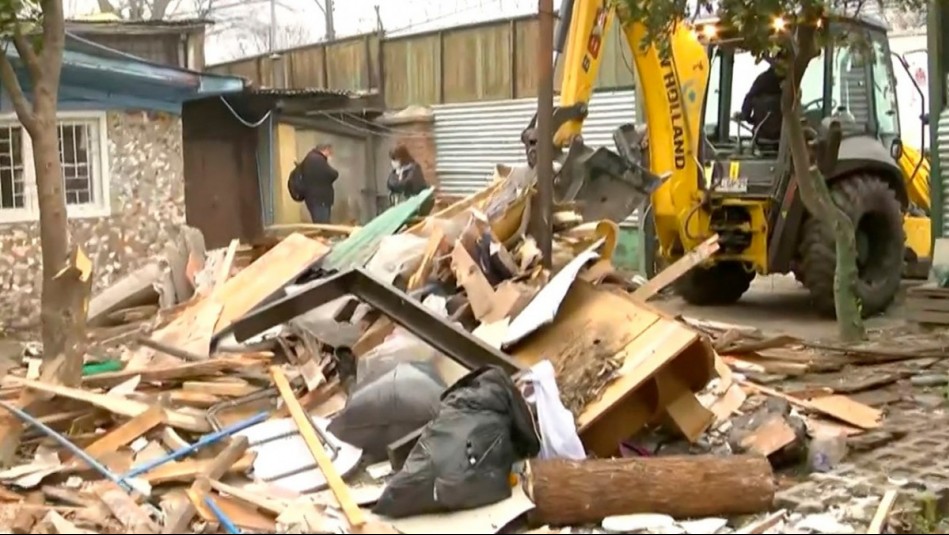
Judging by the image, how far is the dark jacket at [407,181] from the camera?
675 inches

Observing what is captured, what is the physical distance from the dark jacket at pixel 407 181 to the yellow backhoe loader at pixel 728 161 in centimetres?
469

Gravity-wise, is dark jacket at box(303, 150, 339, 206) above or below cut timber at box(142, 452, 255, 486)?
above

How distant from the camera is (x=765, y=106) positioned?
40.2 ft

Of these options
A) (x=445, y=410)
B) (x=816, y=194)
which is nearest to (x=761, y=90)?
(x=816, y=194)

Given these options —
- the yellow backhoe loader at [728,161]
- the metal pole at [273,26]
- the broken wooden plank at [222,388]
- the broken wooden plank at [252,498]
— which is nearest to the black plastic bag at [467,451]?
the broken wooden plank at [252,498]

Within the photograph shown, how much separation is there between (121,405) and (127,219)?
23.0ft

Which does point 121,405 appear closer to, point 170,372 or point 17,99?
point 170,372

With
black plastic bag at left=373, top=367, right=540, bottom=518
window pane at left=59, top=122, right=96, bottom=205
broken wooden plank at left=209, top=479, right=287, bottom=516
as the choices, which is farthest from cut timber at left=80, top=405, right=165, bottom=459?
window pane at left=59, top=122, right=96, bottom=205

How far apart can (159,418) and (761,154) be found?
7.34 meters

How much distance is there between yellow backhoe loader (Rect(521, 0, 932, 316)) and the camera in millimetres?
10078

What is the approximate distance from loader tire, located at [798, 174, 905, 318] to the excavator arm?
43.0 inches

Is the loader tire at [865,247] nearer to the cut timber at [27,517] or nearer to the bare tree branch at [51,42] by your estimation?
the bare tree branch at [51,42]

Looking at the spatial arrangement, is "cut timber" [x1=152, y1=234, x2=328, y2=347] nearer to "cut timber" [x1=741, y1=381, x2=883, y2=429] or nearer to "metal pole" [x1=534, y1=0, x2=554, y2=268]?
"metal pole" [x1=534, y1=0, x2=554, y2=268]

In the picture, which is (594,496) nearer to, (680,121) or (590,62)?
(590,62)
